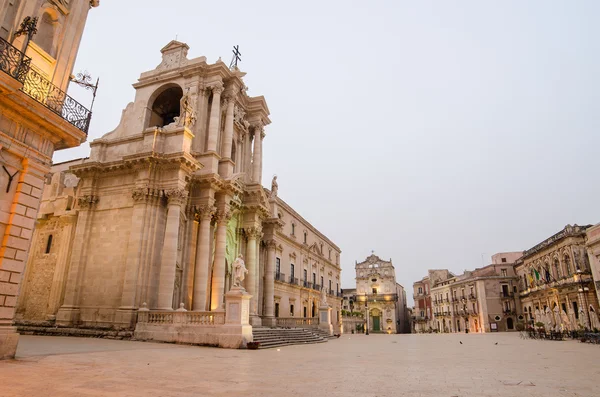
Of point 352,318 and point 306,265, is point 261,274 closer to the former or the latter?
point 306,265

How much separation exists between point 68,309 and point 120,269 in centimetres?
Answer: 314

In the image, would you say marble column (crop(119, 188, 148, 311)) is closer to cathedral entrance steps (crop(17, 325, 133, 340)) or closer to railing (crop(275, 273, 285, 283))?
cathedral entrance steps (crop(17, 325, 133, 340))

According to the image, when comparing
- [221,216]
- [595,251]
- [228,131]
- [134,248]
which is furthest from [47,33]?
[595,251]

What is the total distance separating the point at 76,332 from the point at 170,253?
217 inches

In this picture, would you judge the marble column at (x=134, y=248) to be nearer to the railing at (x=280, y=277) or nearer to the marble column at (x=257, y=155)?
the marble column at (x=257, y=155)

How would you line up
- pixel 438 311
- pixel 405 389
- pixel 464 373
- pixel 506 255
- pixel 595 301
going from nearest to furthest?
pixel 405 389 < pixel 464 373 < pixel 595 301 < pixel 506 255 < pixel 438 311

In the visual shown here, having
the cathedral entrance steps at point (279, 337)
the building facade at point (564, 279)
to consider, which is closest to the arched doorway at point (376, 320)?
the building facade at point (564, 279)

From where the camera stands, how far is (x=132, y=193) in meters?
19.1

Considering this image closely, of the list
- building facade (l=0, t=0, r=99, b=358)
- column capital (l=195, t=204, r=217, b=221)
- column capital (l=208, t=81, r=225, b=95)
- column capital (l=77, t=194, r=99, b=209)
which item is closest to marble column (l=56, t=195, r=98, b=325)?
column capital (l=77, t=194, r=99, b=209)

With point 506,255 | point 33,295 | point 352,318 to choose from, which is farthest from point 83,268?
point 506,255

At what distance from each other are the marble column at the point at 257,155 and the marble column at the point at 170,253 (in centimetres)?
974

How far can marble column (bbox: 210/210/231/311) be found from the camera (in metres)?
20.7

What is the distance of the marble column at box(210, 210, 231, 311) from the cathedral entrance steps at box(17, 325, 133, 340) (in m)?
4.84

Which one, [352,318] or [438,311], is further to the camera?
[438,311]
